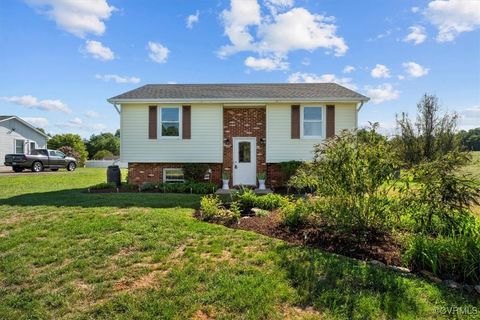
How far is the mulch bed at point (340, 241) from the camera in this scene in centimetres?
437

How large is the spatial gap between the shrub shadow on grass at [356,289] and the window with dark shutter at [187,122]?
30.1 ft

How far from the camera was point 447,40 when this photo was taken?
32.4ft

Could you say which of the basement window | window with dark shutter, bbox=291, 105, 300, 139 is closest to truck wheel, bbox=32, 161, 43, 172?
the basement window

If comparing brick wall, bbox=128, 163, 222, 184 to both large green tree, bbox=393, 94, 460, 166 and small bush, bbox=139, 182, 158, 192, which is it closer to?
small bush, bbox=139, 182, 158, 192

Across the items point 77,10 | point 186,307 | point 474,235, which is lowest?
point 186,307

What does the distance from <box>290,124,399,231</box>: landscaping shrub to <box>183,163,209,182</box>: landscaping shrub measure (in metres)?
7.67

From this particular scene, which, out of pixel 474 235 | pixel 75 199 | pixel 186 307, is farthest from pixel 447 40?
pixel 75 199

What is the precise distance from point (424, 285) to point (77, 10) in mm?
12203

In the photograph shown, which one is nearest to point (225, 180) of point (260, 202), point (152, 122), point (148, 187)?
point (148, 187)

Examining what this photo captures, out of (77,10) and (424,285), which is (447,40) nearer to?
(424,285)

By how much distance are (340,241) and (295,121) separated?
8099 millimetres

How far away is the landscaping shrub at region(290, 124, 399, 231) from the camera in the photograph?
15.8 feet

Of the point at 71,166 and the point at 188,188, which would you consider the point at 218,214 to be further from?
the point at 71,166

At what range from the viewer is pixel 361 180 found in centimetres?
482
